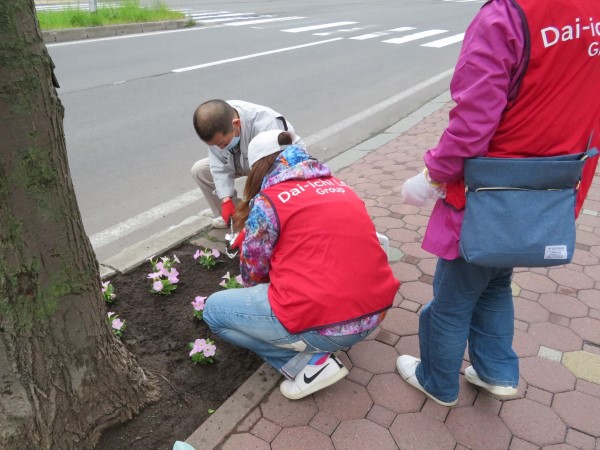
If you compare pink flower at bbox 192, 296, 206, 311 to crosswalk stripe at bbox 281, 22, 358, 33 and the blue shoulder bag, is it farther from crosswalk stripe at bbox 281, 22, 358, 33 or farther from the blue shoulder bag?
crosswalk stripe at bbox 281, 22, 358, 33

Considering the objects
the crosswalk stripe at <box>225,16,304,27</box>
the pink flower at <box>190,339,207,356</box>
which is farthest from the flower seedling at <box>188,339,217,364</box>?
the crosswalk stripe at <box>225,16,304,27</box>

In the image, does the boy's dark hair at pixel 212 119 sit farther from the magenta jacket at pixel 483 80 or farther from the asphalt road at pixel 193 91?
the magenta jacket at pixel 483 80

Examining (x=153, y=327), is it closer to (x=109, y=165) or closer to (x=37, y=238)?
(x=37, y=238)

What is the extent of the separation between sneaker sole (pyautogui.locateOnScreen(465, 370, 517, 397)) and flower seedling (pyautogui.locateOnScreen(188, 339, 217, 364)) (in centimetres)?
116

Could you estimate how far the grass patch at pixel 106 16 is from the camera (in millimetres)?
12648

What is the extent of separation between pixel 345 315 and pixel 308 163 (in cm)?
64

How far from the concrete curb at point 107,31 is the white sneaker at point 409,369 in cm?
1123

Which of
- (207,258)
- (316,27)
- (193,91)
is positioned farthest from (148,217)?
(316,27)

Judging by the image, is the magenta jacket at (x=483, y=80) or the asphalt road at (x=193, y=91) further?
the asphalt road at (x=193, y=91)

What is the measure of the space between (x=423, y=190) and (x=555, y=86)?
21.0 inches

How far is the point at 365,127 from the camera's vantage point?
628 cm

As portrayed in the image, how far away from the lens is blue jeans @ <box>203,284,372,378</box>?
6.77 feet

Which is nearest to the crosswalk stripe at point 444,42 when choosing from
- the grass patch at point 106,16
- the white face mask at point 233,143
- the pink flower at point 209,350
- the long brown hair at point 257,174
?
the grass patch at point 106,16

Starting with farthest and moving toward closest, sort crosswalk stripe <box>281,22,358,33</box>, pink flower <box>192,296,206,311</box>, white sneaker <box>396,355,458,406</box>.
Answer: crosswalk stripe <box>281,22,358,33</box> → pink flower <box>192,296,206,311</box> → white sneaker <box>396,355,458,406</box>
